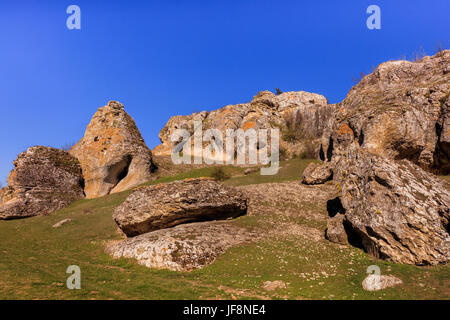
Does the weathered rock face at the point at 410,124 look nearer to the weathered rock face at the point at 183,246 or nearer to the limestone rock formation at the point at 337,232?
the limestone rock formation at the point at 337,232

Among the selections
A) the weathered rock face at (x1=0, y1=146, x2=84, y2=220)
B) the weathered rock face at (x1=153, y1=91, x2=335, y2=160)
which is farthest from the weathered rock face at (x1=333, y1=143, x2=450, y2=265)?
the weathered rock face at (x1=153, y1=91, x2=335, y2=160)

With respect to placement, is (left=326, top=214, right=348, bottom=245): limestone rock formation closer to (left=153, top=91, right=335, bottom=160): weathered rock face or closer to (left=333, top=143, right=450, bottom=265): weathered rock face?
(left=333, top=143, right=450, bottom=265): weathered rock face

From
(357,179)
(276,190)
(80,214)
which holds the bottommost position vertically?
(80,214)

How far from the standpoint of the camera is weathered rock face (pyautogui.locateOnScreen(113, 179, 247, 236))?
77.5ft

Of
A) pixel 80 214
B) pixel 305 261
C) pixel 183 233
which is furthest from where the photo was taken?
pixel 80 214

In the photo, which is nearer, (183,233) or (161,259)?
(161,259)

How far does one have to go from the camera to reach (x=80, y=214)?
112ft

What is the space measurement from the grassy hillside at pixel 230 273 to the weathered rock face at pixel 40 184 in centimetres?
1309

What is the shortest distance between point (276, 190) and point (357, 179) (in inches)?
478

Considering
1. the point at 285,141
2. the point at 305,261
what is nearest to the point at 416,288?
the point at 305,261

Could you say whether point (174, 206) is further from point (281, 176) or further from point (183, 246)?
point (281, 176)

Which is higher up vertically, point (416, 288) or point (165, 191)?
point (165, 191)
